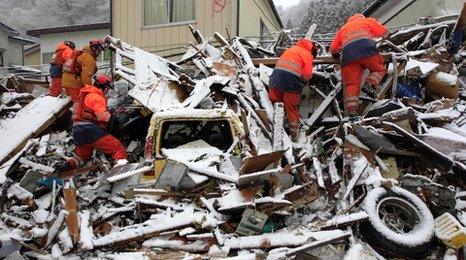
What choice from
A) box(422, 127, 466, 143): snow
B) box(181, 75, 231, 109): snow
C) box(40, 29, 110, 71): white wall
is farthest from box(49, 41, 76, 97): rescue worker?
box(40, 29, 110, 71): white wall

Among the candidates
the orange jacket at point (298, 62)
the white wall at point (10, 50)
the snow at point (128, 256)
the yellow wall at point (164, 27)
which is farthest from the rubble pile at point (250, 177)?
the white wall at point (10, 50)

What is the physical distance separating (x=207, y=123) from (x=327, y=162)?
5.92 ft

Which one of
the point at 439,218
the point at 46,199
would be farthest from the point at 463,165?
the point at 46,199

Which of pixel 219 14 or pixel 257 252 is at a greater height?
pixel 219 14

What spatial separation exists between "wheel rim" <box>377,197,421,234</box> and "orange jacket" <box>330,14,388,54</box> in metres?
2.81

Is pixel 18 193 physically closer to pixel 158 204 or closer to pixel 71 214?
pixel 71 214

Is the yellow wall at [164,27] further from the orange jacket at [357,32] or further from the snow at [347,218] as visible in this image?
the snow at [347,218]

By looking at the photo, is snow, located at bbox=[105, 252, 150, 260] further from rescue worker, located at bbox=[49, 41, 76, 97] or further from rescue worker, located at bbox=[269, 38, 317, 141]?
rescue worker, located at bbox=[49, 41, 76, 97]

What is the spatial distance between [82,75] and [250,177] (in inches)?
170

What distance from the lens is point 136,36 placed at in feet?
39.3

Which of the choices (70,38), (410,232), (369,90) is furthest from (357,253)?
(70,38)

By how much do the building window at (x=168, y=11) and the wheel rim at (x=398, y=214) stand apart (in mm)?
8594

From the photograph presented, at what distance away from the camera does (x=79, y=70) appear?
7422 millimetres

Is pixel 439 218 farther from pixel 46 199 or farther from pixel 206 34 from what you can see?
pixel 206 34
